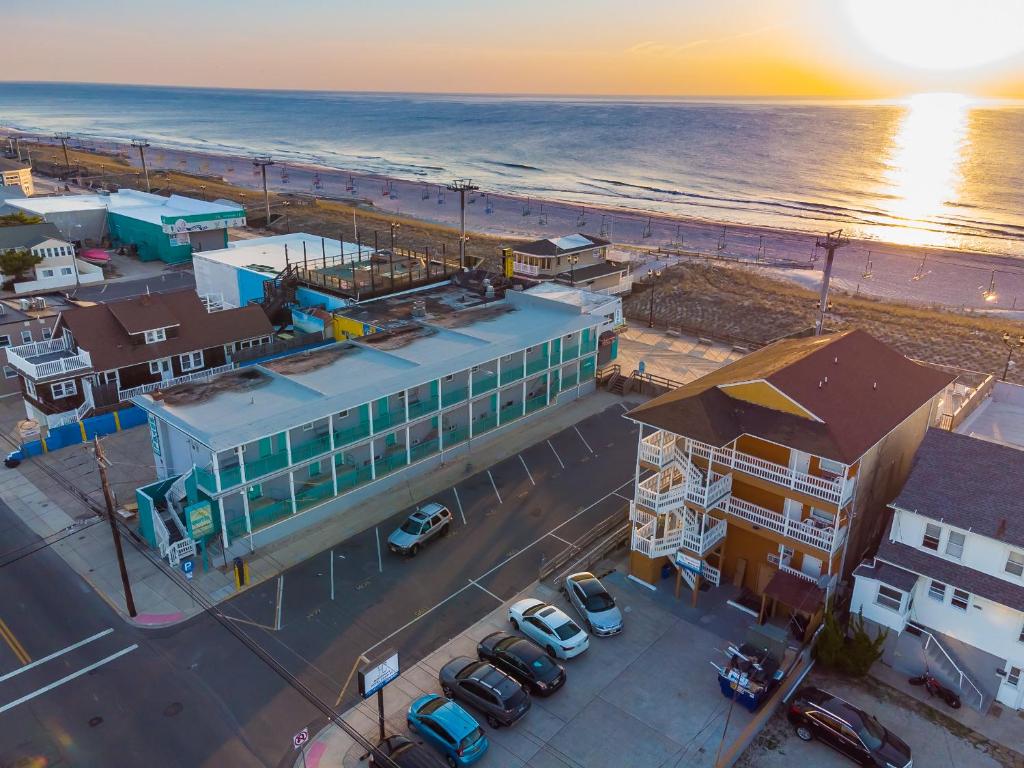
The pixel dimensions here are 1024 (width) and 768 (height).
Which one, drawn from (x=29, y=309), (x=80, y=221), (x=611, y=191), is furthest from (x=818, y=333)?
(x=611, y=191)

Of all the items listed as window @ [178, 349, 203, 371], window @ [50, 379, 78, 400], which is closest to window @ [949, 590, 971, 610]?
window @ [178, 349, 203, 371]

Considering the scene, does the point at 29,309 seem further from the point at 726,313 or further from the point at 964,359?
the point at 964,359

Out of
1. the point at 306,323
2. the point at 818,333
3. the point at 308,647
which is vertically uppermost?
the point at 818,333

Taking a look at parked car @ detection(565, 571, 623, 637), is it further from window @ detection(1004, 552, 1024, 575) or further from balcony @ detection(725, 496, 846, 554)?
window @ detection(1004, 552, 1024, 575)

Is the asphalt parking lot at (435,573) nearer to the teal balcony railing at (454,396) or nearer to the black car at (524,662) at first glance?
the black car at (524,662)

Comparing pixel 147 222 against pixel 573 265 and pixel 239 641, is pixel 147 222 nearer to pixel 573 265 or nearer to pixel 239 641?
pixel 573 265

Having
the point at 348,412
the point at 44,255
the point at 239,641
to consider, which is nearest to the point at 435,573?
the point at 239,641

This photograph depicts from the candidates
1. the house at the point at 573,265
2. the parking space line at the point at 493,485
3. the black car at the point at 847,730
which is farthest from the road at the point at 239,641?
the house at the point at 573,265
